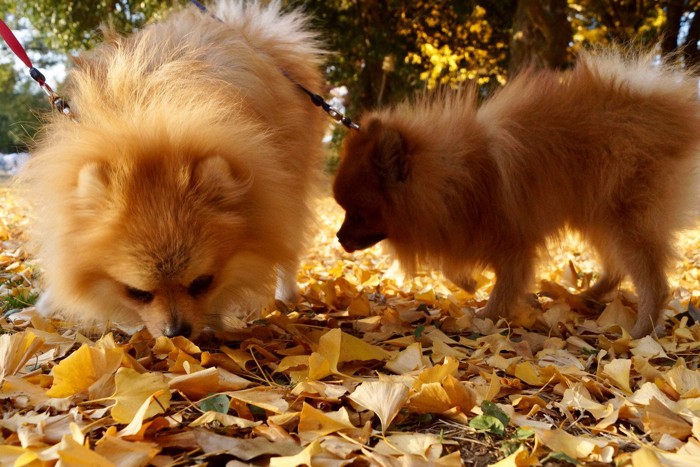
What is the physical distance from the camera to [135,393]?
198 centimetres

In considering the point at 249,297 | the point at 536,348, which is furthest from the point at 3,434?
the point at 536,348

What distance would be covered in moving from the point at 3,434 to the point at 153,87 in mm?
1558

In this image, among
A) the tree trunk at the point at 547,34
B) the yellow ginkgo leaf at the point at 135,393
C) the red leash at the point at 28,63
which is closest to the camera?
the yellow ginkgo leaf at the point at 135,393

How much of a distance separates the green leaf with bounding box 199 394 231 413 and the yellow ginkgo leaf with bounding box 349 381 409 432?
0.42 m

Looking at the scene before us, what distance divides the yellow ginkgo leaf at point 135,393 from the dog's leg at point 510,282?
7.30 feet

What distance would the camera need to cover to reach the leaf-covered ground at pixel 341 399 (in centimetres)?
173

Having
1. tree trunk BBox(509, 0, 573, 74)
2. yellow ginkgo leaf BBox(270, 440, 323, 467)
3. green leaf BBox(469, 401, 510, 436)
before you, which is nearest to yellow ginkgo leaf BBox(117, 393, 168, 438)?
yellow ginkgo leaf BBox(270, 440, 323, 467)

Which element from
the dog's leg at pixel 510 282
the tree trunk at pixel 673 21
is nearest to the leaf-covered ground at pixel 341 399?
the dog's leg at pixel 510 282

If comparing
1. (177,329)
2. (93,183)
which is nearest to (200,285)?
(177,329)

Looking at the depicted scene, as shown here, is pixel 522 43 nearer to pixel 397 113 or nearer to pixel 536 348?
pixel 397 113

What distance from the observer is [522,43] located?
29.0 ft

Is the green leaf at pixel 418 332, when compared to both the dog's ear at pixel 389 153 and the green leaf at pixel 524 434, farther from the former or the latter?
the green leaf at pixel 524 434

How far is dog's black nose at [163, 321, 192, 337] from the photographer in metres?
2.47

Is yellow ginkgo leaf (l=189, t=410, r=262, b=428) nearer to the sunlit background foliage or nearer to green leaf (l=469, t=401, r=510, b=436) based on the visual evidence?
green leaf (l=469, t=401, r=510, b=436)
